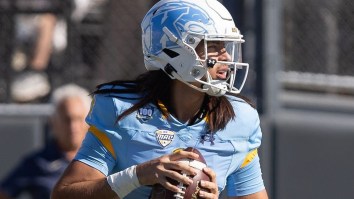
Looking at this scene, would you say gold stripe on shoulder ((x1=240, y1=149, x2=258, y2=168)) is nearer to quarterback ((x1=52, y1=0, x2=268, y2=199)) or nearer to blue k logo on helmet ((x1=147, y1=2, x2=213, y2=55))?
quarterback ((x1=52, y1=0, x2=268, y2=199))

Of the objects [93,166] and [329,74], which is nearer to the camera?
[93,166]

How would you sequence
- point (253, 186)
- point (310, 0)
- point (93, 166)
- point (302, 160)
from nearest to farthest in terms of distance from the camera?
point (93, 166) → point (253, 186) → point (302, 160) → point (310, 0)

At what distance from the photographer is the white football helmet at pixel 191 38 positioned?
A: 3.66m

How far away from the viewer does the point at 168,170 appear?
3.41 m

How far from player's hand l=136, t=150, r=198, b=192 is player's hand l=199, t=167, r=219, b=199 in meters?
0.05

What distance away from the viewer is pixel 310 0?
7012mm

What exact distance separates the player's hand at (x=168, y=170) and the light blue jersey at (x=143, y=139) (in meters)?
0.19

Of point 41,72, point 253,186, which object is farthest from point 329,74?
point 253,186

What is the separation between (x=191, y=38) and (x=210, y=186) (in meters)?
0.53

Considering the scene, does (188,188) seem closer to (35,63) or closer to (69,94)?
(69,94)

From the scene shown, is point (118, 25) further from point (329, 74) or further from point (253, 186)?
point (253, 186)

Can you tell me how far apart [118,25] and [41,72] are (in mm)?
619

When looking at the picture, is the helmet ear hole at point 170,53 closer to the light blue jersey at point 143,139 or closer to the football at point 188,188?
the light blue jersey at point 143,139

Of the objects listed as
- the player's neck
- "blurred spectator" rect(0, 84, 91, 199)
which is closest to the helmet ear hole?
the player's neck
